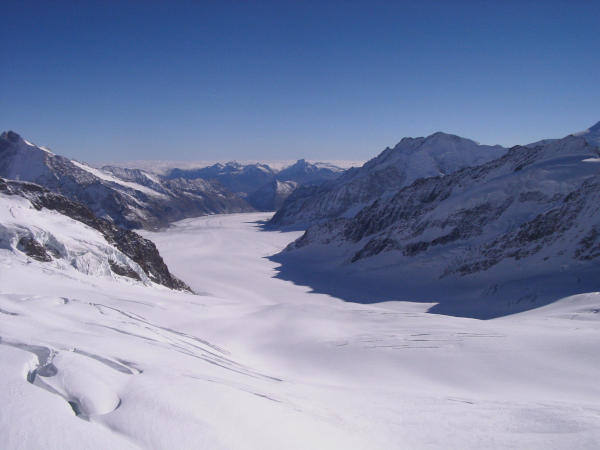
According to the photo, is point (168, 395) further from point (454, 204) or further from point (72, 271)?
point (454, 204)

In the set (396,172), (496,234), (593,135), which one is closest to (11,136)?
(396,172)

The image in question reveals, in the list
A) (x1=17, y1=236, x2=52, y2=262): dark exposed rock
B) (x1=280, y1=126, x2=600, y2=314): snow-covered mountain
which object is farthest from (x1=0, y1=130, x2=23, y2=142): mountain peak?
(x1=17, y1=236, x2=52, y2=262): dark exposed rock

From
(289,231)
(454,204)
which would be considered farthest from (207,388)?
(289,231)

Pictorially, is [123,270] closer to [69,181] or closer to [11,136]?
[69,181]

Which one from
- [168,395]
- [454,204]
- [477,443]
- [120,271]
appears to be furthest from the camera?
[454,204]

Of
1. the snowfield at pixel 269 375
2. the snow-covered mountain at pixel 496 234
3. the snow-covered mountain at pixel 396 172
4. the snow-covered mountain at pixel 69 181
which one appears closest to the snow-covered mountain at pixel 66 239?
the snowfield at pixel 269 375

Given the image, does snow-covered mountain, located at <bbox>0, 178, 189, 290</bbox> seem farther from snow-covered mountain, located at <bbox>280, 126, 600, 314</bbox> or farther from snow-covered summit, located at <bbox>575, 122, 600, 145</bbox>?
snow-covered summit, located at <bbox>575, 122, 600, 145</bbox>
